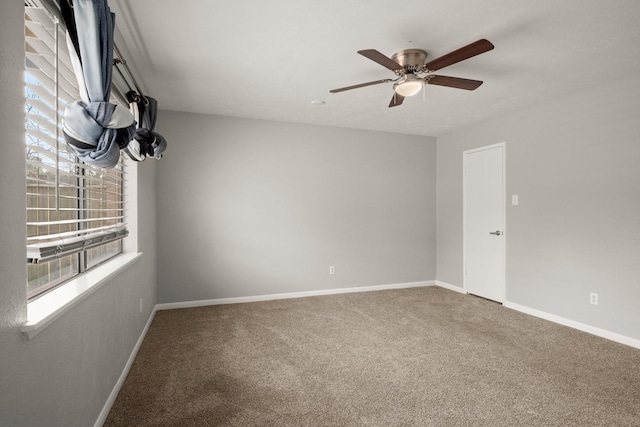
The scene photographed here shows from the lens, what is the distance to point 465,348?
2992 millimetres

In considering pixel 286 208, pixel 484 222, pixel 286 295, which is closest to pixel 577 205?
pixel 484 222

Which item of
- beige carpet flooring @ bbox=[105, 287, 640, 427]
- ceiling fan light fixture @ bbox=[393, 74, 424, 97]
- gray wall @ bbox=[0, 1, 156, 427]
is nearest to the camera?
gray wall @ bbox=[0, 1, 156, 427]

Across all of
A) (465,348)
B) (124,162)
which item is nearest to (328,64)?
(124,162)

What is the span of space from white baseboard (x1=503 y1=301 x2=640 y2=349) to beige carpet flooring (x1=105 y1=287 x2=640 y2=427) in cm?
9

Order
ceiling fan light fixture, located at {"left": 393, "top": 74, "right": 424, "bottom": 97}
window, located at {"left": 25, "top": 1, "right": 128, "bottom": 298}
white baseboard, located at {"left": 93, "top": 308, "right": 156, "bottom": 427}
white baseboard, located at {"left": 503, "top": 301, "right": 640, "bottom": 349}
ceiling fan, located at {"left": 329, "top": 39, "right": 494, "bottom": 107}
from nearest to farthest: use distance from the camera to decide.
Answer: window, located at {"left": 25, "top": 1, "right": 128, "bottom": 298} < white baseboard, located at {"left": 93, "top": 308, "right": 156, "bottom": 427} < ceiling fan, located at {"left": 329, "top": 39, "right": 494, "bottom": 107} < ceiling fan light fixture, located at {"left": 393, "top": 74, "right": 424, "bottom": 97} < white baseboard, located at {"left": 503, "top": 301, "right": 640, "bottom": 349}

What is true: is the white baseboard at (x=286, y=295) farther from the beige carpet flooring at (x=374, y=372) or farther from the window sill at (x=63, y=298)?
the window sill at (x=63, y=298)

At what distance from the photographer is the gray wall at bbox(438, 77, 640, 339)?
3109mm

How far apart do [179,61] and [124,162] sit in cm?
98

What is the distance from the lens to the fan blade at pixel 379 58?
2124 mm

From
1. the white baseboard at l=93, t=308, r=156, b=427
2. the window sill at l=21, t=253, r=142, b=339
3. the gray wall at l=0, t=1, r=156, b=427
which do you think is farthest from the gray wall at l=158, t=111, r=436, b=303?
the gray wall at l=0, t=1, r=156, b=427

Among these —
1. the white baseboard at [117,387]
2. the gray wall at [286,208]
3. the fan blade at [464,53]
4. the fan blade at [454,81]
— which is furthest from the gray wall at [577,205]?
the white baseboard at [117,387]

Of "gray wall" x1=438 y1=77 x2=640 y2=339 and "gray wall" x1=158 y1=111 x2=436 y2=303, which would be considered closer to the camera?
"gray wall" x1=438 y1=77 x2=640 y2=339

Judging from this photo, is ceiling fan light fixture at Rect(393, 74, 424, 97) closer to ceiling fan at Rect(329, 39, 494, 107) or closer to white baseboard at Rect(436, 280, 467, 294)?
ceiling fan at Rect(329, 39, 494, 107)

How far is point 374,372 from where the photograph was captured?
256cm
